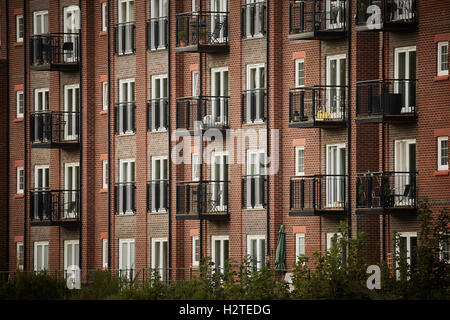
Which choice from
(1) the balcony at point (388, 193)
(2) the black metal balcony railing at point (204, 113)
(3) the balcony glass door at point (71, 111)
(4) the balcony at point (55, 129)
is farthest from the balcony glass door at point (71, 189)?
(1) the balcony at point (388, 193)

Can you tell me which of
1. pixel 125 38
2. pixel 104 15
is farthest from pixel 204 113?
pixel 104 15

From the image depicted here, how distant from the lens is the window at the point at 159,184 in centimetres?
7275

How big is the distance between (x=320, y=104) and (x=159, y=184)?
11155 mm

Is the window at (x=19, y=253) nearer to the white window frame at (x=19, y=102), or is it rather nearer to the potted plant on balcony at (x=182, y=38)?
the white window frame at (x=19, y=102)

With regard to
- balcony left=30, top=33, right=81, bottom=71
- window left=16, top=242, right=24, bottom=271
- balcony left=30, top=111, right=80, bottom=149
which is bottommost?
window left=16, top=242, right=24, bottom=271

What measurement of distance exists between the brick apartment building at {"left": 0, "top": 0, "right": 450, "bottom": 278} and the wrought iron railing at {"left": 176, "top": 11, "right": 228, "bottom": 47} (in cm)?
9

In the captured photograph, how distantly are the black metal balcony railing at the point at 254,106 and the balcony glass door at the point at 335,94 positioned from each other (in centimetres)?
363

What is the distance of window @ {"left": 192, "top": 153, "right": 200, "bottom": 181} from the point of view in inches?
2803

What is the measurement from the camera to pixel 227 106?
69.4 metres

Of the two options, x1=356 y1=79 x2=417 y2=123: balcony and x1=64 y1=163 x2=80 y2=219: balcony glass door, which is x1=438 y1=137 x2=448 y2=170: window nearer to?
x1=356 y1=79 x2=417 y2=123: balcony

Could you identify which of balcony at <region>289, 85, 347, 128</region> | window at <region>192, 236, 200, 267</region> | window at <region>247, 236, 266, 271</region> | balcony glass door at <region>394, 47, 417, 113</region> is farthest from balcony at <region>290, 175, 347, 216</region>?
window at <region>192, 236, 200, 267</region>

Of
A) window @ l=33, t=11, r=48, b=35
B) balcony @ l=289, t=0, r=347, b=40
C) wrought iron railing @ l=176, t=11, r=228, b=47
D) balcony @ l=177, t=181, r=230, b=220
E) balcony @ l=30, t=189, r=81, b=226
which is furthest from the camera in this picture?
window @ l=33, t=11, r=48, b=35

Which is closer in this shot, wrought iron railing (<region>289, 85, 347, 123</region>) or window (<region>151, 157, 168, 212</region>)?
wrought iron railing (<region>289, 85, 347, 123</region>)
